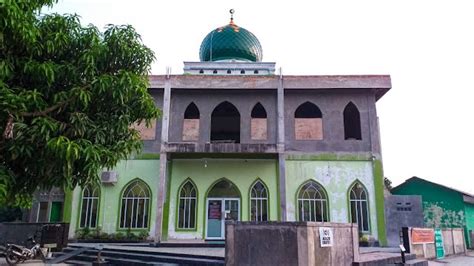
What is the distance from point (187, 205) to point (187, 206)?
0.13 feet

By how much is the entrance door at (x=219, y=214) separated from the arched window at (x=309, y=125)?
155 inches

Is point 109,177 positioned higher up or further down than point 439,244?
higher up

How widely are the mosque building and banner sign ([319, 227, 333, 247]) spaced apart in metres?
6.06

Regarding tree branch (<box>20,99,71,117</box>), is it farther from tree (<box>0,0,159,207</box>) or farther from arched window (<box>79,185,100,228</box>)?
arched window (<box>79,185,100,228</box>)

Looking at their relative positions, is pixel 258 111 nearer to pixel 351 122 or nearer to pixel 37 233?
pixel 351 122

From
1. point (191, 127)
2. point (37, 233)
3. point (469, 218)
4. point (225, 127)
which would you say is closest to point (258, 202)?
point (191, 127)

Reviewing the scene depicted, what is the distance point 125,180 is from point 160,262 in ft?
20.3

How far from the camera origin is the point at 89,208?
15.5m

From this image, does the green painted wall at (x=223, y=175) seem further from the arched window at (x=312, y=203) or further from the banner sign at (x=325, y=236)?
the banner sign at (x=325, y=236)

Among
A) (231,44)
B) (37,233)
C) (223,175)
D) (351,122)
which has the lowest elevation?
(37,233)

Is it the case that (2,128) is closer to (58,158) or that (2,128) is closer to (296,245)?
(58,158)

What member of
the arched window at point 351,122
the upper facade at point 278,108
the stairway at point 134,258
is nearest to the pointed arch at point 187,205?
the upper facade at point 278,108

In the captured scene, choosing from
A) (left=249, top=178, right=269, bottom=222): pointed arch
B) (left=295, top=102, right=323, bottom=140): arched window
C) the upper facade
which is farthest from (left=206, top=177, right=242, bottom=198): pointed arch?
(left=295, top=102, right=323, bottom=140): arched window

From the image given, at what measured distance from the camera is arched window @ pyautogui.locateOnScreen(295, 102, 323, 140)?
15844mm
